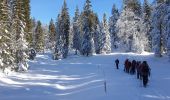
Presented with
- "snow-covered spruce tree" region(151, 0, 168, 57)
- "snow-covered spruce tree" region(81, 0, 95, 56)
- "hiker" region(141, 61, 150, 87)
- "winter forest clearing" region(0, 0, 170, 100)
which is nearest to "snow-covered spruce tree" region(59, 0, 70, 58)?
"winter forest clearing" region(0, 0, 170, 100)

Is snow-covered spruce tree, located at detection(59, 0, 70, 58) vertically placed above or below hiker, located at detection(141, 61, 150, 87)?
above

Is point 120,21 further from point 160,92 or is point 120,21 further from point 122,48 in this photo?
point 160,92

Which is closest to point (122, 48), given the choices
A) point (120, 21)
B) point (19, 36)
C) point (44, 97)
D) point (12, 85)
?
point (120, 21)

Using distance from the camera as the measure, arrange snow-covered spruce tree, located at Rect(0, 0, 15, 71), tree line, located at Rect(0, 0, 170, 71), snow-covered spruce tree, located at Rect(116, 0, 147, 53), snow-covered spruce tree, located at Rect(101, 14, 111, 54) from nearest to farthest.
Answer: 1. snow-covered spruce tree, located at Rect(0, 0, 15, 71)
2. tree line, located at Rect(0, 0, 170, 71)
3. snow-covered spruce tree, located at Rect(116, 0, 147, 53)
4. snow-covered spruce tree, located at Rect(101, 14, 111, 54)

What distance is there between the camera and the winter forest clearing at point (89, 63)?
25.8m

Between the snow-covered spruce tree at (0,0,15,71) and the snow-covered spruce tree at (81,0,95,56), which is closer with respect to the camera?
the snow-covered spruce tree at (0,0,15,71)

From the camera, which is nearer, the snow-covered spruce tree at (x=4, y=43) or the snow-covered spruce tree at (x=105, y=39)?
the snow-covered spruce tree at (x=4, y=43)

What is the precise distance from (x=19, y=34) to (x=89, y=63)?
13.0m

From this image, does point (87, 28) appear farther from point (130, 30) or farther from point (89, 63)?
point (89, 63)

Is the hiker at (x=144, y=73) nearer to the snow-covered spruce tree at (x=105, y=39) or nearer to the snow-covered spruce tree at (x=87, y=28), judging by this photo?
the snow-covered spruce tree at (x=87, y=28)

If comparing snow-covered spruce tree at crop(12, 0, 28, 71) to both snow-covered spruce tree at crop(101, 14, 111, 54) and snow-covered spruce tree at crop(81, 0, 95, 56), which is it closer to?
snow-covered spruce tree at crop(81, 0, 95, 56)

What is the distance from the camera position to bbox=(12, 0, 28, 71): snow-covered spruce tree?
151ft

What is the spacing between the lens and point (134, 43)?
69.4 meters

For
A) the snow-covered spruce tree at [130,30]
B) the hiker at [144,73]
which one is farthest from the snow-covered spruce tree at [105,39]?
the hiker at [144,73]
